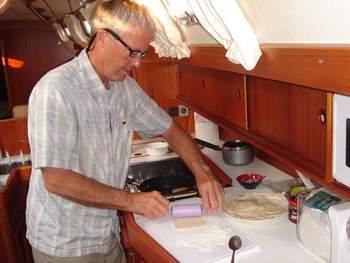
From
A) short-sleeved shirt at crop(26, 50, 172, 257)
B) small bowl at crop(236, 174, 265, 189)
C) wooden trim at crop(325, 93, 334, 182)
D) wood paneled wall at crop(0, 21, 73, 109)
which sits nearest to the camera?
wooden trim at crop(325, 93, 334, 182)

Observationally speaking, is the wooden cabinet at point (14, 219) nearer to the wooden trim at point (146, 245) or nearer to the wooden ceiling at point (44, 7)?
the wooden trim at point (146, 245)

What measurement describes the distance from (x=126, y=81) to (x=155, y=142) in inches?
39.8

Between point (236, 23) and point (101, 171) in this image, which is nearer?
point (236, 23)

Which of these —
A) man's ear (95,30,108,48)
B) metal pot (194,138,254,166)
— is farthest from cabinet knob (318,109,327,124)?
metal pot (194,138,254,166)

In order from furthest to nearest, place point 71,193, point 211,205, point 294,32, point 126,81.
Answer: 1. point 126,81
2. point 211,205
3. point 71,193
4. point 294,32

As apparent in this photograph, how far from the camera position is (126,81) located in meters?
1.84

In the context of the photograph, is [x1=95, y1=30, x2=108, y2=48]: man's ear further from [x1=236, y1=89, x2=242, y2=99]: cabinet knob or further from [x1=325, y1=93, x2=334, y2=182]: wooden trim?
[x1=325, y1=93, x2=334, y2=182]: wooden trim

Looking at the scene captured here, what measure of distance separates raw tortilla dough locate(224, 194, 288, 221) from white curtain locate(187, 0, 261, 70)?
0.64 metres

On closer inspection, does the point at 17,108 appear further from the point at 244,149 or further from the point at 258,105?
the point at 258,105

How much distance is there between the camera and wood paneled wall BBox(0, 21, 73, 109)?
613 cm

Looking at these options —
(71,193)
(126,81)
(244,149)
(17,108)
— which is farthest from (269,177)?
(17,108)

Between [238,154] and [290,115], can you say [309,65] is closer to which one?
[290,115]

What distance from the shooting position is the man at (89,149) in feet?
4.54

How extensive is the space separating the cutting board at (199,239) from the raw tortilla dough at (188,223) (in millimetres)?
16
